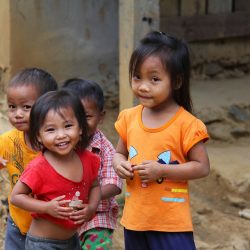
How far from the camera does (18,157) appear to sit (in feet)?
11.6

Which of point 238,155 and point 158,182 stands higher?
point 158,182

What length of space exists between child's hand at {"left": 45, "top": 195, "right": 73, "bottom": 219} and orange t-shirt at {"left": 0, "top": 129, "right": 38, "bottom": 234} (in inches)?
16.7

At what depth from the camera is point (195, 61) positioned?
26.0 ft

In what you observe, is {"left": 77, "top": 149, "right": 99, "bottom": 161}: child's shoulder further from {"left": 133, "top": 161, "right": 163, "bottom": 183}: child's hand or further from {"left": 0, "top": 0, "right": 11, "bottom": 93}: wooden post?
{"left": 0, "top": 0, "right": 11, "bottom": 93}: wooden post

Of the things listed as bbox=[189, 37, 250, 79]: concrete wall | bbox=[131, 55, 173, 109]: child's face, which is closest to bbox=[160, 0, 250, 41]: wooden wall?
bbox=[189, 37, 250, 79]: concrete wall

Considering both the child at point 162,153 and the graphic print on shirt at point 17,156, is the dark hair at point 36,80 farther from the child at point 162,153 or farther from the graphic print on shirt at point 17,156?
the child at point 162,153

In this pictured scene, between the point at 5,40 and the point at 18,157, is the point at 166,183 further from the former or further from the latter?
the point at 5,40

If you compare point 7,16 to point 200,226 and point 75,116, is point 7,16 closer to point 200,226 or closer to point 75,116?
point 200,226

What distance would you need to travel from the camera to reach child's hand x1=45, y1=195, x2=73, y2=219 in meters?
3.11

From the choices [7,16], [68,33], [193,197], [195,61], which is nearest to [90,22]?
[68,33]

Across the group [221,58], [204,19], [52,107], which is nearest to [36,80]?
[52,107]

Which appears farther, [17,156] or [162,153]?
[17,156]

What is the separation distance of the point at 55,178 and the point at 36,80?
0.61m

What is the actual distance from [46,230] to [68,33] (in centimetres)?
379
